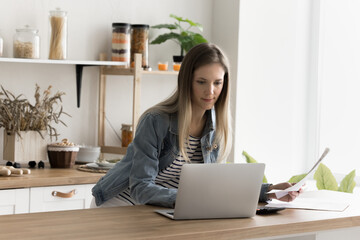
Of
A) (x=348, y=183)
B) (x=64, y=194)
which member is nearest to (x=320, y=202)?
(x=348, y=183)

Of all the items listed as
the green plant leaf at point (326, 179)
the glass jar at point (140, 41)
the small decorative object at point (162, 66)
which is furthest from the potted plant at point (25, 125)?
the green plant leaf at point (326, 179)

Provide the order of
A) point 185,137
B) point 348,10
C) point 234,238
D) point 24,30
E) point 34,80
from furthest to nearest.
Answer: point 348,10 → point 34,80 → point 24,30 → point 185,137 → point 234,238

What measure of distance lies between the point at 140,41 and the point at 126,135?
61cm

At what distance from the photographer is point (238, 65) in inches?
170

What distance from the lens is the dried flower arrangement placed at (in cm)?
356

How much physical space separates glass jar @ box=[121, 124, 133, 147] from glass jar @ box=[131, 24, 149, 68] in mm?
405

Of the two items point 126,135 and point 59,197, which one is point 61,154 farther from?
point 126,135

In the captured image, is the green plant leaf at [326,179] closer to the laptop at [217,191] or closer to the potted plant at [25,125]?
the laptop at [217,191]

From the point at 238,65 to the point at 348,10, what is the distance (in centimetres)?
84

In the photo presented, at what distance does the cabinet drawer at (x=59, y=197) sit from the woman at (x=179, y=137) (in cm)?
81

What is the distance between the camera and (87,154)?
3820 mm

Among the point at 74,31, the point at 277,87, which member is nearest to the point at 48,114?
the point at 74,31

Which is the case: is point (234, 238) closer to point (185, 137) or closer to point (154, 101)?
point (185, 137)

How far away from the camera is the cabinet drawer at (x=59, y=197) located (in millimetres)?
3240
